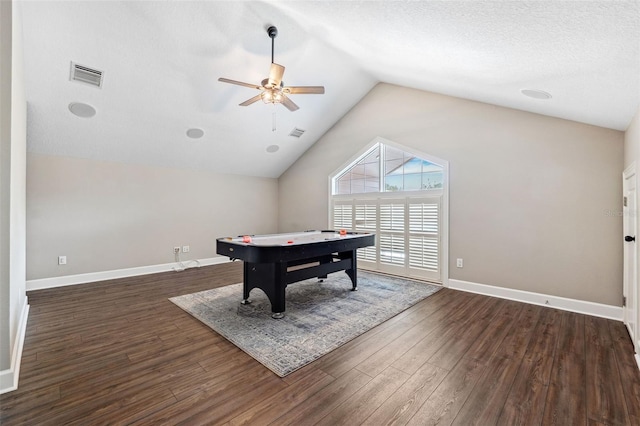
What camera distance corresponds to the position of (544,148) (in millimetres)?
3611

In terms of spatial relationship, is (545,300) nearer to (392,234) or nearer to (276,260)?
(392,234)

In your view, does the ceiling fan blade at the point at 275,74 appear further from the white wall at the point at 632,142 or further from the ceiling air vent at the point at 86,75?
the white wall at the point at 632,142

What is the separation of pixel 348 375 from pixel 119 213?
4.85 meters

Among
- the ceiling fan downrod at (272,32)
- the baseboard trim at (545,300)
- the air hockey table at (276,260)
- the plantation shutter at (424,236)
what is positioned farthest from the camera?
the plantation shutter at (424,236)

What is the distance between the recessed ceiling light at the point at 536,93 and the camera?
277 centimetres

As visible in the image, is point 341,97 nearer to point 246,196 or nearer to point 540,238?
point 246,196

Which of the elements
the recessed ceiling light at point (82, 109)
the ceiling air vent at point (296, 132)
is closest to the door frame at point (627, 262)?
the ceiling air vent at point (296, 132)

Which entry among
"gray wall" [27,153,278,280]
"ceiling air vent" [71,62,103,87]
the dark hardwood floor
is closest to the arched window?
the dark hardwood floor

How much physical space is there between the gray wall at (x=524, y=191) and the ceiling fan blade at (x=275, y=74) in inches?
109

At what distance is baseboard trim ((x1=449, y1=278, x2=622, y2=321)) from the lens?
320 cm

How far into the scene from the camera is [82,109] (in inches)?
149

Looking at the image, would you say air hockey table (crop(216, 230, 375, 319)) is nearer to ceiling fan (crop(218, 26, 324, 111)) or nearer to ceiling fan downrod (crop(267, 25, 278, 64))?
ceiling fan (crop(218, 26, 324, 111))

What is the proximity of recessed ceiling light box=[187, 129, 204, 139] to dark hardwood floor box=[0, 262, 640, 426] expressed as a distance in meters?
3.02


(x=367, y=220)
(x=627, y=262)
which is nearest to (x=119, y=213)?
(x=367, y=220)
